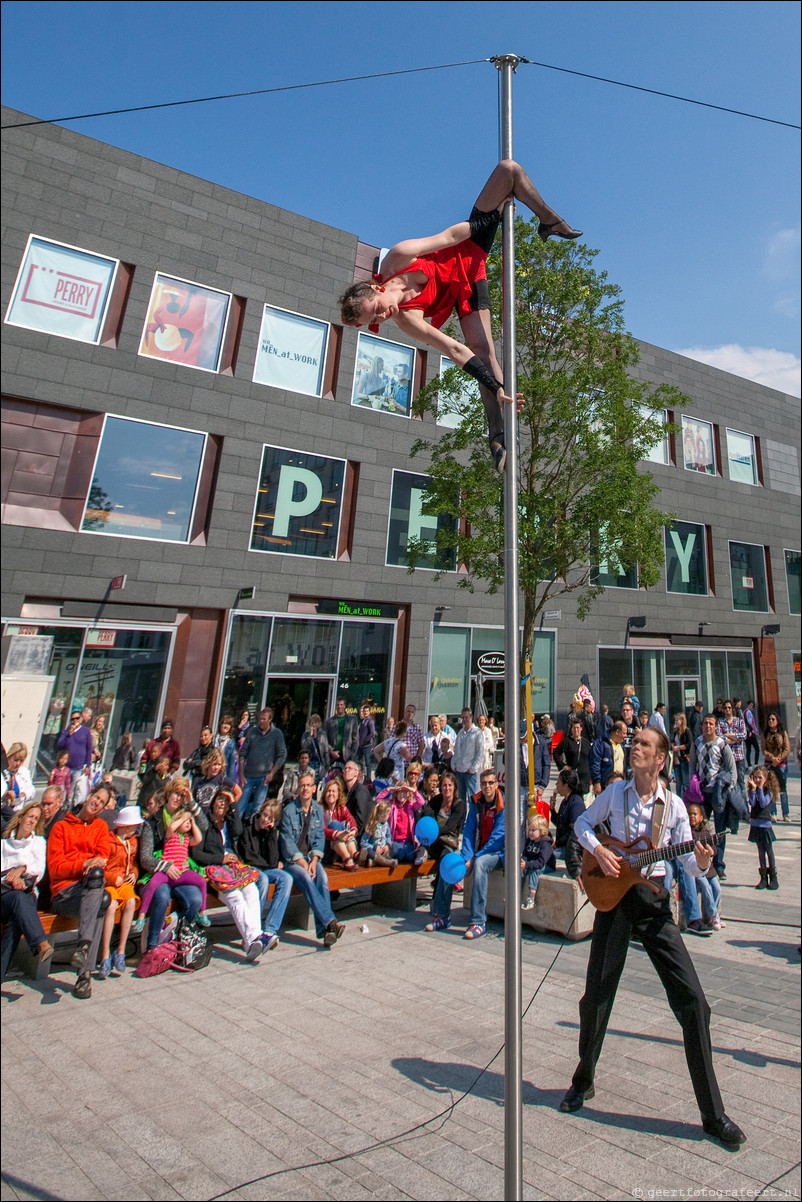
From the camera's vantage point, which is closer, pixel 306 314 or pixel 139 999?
pixel 139 999

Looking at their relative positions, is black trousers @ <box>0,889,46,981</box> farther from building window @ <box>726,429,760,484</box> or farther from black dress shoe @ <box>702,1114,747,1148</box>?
building window @ <box>726,429,760,484</box>

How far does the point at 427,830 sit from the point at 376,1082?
144 inches

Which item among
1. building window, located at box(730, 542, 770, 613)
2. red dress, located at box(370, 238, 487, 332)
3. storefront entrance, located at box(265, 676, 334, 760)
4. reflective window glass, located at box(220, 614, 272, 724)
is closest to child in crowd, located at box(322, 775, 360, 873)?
red dress, located at box(370, 238, 487, 332)

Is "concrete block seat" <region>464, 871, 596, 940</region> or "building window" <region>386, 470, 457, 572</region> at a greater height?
"building window" <region>386, 470, 457, 572</region>

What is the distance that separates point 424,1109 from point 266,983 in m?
2.50

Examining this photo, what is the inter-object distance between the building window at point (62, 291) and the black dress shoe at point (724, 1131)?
16308 millimetres

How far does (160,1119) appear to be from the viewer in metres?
3.89

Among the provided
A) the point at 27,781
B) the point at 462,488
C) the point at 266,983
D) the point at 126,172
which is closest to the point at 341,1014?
the point at 266,983

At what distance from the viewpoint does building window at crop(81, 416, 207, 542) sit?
14445 mm

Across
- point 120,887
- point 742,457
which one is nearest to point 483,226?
point 120,887

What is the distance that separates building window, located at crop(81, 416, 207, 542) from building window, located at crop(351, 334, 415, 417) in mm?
4540

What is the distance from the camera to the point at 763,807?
27.5 feet

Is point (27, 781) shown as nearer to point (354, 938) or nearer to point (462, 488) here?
point (354, 938)

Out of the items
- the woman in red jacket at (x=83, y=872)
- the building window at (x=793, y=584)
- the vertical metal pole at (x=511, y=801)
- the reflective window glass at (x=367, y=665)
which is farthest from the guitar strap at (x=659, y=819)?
the building window at (x=793, y=584)
